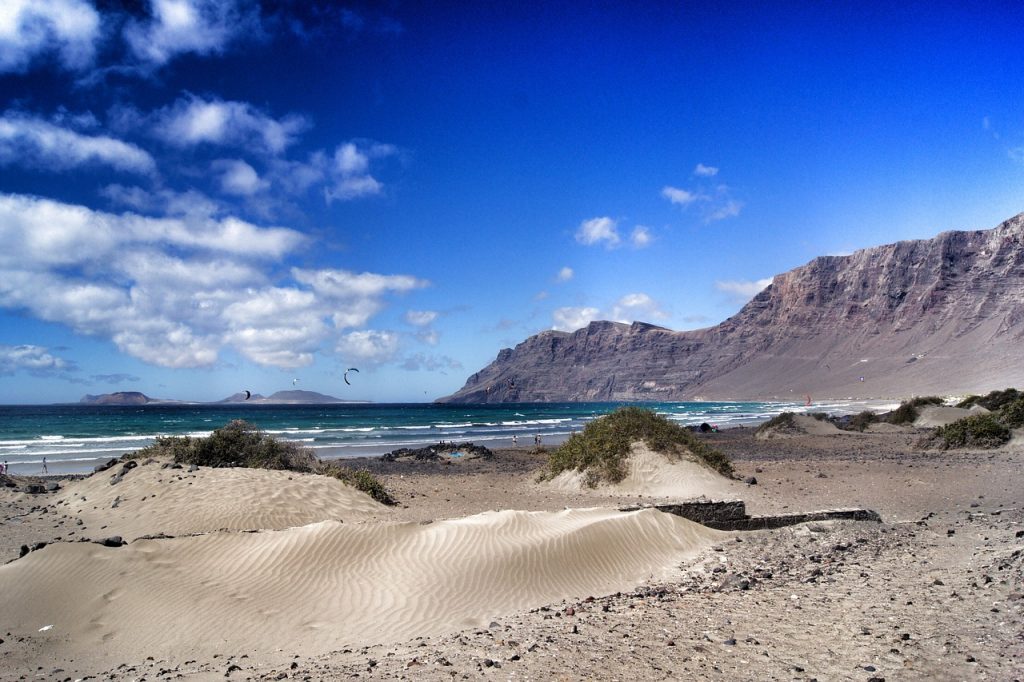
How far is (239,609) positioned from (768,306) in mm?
193299

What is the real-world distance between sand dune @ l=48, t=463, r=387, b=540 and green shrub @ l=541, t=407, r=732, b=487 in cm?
678

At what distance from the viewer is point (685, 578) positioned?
26.1 feet

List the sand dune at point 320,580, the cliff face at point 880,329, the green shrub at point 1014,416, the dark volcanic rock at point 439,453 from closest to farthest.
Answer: the sand dune at point 320,580 < the green shrub at point 1014,416 < the dark volcanic rock at point 439,453 < the cliff face at point 880,329

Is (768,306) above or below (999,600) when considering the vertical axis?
above

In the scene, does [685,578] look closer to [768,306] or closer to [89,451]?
[89,451]

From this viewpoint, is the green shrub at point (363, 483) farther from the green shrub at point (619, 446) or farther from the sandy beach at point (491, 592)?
the green shrub at point (619, 446)

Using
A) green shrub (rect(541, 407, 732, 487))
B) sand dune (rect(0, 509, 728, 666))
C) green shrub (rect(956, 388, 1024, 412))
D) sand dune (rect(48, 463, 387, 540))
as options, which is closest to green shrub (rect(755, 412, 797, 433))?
green shrub (rect(956, 388, 1024, 412))

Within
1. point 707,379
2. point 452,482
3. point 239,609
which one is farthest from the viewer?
point 707,379

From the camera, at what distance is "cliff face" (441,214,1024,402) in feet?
352

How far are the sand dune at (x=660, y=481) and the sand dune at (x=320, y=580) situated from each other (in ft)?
22.0

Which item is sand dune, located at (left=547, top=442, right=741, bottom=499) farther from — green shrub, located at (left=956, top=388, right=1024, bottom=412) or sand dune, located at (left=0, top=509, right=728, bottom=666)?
green shrub, located at (left=956, top=388, right=1024, bottom=412)

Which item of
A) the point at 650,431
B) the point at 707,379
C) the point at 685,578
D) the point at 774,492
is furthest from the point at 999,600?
the point at 707,379

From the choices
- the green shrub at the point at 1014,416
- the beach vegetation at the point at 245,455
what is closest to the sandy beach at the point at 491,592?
the beach vegetation at the point at 245,455

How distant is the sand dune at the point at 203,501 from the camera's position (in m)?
12.0
